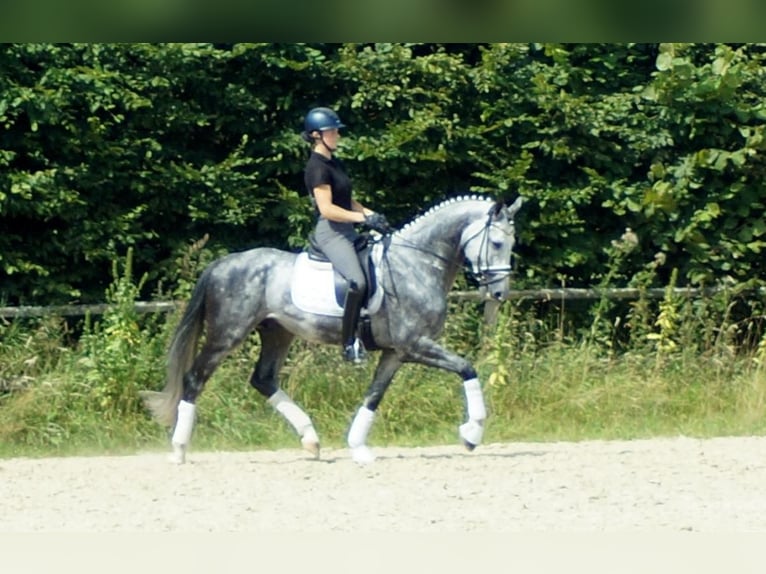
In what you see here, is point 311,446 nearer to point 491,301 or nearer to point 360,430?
point 360,430

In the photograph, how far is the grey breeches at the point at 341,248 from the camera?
8.46 meters

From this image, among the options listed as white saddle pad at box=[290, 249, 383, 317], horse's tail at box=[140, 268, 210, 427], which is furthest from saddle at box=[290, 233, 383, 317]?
horse's tail at box=[140, 268, 210, 427]

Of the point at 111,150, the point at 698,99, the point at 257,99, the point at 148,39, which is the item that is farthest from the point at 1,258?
the point at 148,39

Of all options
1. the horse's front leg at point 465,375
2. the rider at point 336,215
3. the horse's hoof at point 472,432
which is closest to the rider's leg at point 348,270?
the rider at point 336,215

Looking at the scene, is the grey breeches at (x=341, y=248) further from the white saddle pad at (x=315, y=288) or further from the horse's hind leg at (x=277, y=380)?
the horse's hind leg at (x=277, y=380)

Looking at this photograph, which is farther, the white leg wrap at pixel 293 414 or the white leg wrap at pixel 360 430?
the white leg wrap at pixel 293 414

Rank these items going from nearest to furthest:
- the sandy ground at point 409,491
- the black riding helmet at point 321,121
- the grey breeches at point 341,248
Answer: the sandy ground at point 409,491
the black riding helmet at point 321,121
the grey breeches at point 341,248

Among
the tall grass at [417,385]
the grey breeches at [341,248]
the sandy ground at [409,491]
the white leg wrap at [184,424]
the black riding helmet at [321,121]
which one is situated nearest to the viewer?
the sandy ground at [409,491]

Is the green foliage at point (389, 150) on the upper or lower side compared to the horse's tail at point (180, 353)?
upper

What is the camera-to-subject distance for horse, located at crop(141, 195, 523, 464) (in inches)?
339

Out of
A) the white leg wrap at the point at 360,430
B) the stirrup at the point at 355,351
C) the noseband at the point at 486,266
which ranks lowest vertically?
the white leg wrap at the point at 360,430

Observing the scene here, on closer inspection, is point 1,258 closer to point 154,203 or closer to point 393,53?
point 154,203

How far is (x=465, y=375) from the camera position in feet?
28.0

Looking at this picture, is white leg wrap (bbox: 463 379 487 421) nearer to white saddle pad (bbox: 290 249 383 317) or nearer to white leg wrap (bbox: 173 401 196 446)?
white saddle pad (bbox: 290 249 383 317)
